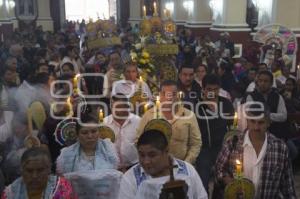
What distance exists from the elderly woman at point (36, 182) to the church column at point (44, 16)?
1048 inches

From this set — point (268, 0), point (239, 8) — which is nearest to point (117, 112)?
point (268, 0)

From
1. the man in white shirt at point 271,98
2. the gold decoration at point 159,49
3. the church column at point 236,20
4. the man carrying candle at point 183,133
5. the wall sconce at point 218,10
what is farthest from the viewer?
the wall sconce at point 218,10

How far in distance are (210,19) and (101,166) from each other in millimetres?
17419

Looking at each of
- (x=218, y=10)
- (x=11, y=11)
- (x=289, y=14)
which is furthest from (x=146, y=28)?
(x=11, y=11)

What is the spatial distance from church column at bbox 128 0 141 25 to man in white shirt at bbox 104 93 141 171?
25.7 m

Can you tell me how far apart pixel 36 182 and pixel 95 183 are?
71cm

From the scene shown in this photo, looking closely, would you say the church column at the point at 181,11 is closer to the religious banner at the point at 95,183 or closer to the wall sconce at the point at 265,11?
the wall sconce at the point at 265,11

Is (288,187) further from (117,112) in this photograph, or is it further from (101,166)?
(117,112)

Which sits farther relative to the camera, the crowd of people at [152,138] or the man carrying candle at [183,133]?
the man carrying candle at [183,133]

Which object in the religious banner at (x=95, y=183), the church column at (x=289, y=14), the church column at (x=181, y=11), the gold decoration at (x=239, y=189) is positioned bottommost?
the religious banner at (x=95, y=183)

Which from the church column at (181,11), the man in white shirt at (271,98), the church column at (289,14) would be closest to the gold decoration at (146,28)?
the man in white shirt at (271,98)

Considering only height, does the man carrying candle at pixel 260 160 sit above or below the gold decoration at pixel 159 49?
below

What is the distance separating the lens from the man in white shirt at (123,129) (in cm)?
438

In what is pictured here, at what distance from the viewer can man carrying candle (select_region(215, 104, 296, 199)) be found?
3.31 metres
